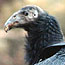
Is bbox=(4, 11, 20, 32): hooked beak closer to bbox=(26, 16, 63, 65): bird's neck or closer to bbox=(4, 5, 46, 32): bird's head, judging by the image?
bbox=(4, 5, 46, 32): bird's head

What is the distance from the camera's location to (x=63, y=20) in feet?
40.3

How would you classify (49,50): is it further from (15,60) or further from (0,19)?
(0,19)

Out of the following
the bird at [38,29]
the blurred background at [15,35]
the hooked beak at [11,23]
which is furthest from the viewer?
the blurred background at [15,35]

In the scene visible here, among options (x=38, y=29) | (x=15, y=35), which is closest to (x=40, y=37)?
(x=38, y=29)

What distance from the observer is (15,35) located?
10328mm

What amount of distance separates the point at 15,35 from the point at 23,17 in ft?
19.1

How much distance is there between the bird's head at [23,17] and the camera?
442 cm

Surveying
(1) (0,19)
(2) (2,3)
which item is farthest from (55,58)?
(2) (2,3)

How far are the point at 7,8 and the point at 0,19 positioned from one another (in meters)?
0.77

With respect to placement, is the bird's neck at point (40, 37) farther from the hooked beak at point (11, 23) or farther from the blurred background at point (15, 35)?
the blurred background at point (15, 35)

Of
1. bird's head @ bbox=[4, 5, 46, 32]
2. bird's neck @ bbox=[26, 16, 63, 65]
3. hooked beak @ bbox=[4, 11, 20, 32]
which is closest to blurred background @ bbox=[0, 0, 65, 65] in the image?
bird's neck @ bbox=[26, 16, 63, 65]

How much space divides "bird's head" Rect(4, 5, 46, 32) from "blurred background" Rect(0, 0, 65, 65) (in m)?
3.42

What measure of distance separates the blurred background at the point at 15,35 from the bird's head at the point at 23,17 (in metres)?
3.42

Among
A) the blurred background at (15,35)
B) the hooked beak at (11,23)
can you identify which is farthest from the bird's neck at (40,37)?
the blurred background at (15,35)
